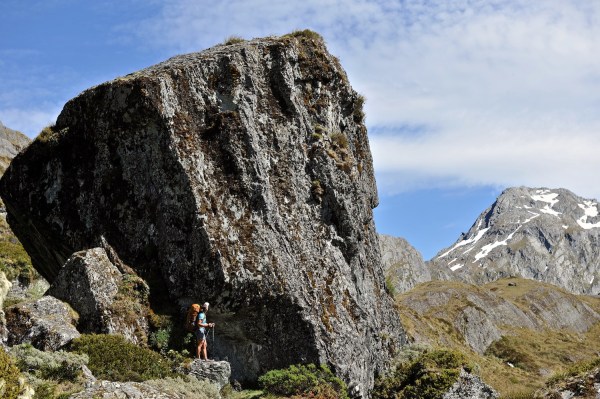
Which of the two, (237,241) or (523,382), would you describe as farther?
(523,382)

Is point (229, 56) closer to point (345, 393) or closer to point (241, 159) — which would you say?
point (241, 159)

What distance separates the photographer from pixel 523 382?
4444 cm

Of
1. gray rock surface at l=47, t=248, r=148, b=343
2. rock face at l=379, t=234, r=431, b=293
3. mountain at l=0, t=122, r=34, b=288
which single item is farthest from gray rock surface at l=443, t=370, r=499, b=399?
rock face at l=379, t=234, r=431, b=293

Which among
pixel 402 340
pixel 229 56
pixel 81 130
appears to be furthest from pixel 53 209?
pixel 402 340

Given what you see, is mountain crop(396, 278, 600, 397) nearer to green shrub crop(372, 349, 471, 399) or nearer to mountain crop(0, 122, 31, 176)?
green shrub crop(372, 349, 471, 399)

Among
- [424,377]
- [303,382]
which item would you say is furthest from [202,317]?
[424,377]

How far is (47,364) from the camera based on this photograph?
16.8 m

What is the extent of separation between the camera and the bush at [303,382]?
23312mm

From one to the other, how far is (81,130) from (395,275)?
150 meters

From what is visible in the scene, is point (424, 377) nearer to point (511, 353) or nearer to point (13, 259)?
point (13, 259)

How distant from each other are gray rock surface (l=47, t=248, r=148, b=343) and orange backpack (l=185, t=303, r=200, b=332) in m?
1.79

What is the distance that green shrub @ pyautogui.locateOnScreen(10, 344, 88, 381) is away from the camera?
54.3ft

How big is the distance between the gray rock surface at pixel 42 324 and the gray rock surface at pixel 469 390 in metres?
16.6

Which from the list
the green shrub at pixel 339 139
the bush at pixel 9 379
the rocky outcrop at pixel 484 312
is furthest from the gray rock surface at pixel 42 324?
the rocky outcrop at pixel 484 312
